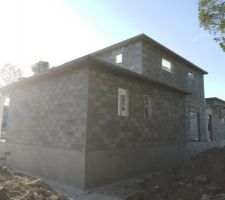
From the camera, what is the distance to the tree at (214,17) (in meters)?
9.16

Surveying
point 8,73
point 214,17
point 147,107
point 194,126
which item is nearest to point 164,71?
point 147,107

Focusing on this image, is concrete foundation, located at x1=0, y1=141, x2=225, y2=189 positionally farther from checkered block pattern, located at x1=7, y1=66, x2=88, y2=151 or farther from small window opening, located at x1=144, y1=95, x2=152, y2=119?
small window opening, located at x1=144, y1=95, x2=152, y2=119

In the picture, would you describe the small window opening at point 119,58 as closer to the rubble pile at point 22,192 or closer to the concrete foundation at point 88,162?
the concrete foundation at point 88,162

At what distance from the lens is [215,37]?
979 cm

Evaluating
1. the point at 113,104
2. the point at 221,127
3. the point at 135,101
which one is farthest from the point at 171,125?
the point at 221,127

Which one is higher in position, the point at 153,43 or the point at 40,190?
the point at 153,43

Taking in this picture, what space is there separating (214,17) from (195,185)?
6.89 meters

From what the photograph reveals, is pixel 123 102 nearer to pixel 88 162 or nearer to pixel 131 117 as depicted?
pixel 131 117

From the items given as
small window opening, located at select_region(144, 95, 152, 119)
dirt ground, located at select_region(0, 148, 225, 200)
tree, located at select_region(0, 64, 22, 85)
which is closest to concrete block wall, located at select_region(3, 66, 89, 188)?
dirt ground, located at select_region(0, 148, 225, 200)

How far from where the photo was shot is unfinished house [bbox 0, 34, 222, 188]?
830 cm

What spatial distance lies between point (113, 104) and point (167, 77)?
277 inches

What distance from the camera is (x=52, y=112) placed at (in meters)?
9.92

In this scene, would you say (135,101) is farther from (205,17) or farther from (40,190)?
(40,190)

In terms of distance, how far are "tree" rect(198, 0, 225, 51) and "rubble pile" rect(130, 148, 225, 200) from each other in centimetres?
504
